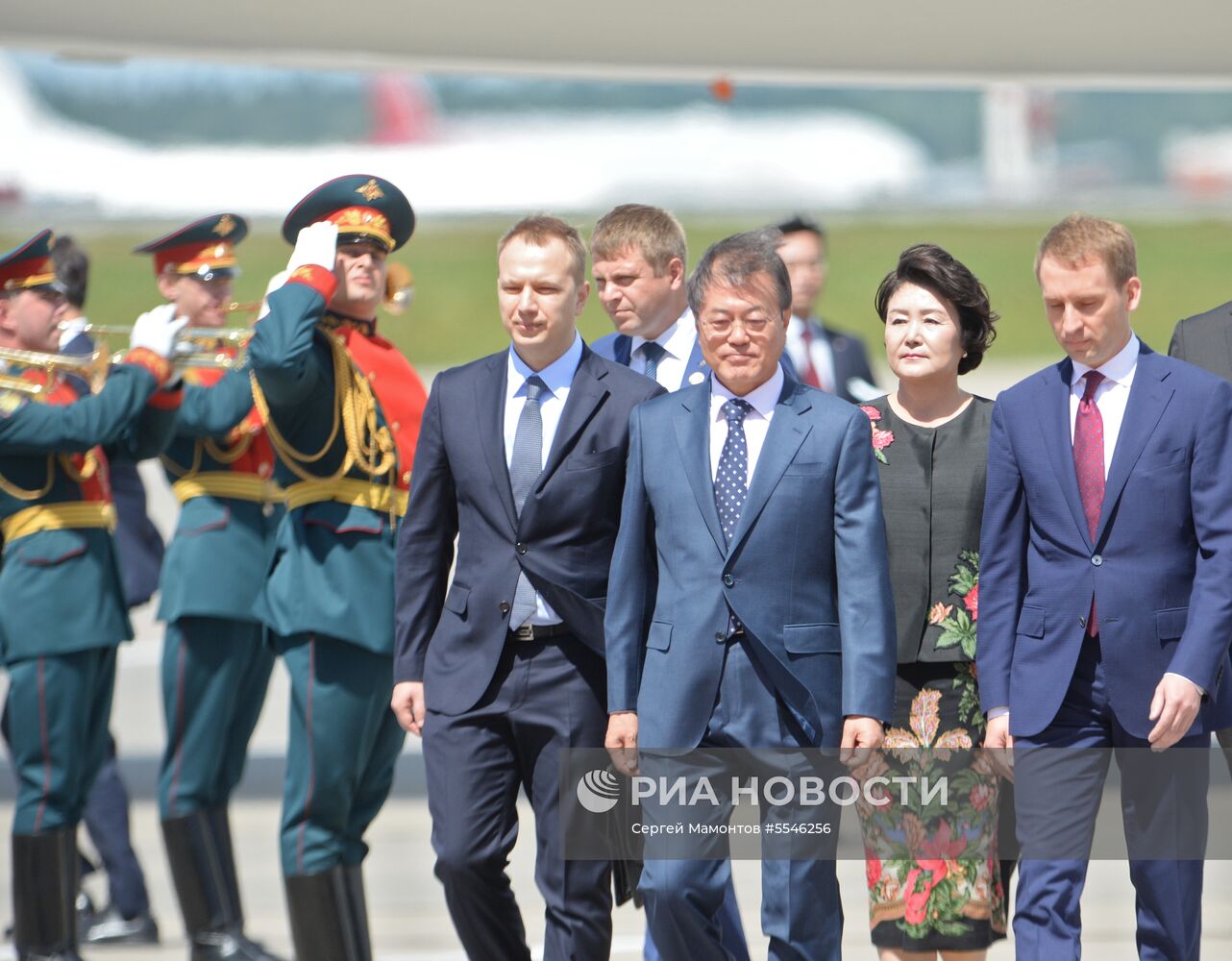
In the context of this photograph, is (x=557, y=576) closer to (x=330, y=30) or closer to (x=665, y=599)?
(x=665, y=599)

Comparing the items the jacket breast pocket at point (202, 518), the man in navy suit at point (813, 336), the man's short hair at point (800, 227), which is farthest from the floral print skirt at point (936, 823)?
the man's short hair at point (800, 227)

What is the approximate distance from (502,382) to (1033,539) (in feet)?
4.34

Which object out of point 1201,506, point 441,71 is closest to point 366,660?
point 1201,506

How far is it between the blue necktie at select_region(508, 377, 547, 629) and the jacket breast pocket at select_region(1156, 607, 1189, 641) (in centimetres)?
142

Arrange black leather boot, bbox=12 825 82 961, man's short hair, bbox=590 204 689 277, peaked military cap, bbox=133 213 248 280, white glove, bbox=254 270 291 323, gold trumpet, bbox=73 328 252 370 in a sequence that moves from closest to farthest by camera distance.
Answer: white glove, bbox=254 270 291 323, man's short hair, bbox=590 204 689 277, black leather boot, bbox=12 825 82 961, gold trumpet, bbox=73 328 252 370, peaked military cap, bbox=133 213 248 280

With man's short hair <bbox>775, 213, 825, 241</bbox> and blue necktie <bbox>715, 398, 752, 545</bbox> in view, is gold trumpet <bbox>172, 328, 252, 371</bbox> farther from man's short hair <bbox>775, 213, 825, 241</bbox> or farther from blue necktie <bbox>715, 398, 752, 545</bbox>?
man's short hair <bbox>775, 213, 825, 241</bbox>

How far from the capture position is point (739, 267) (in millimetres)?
4203

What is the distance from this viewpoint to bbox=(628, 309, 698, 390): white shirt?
5367 millimetres

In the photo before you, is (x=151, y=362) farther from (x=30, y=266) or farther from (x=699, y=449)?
(x=699, y=449)

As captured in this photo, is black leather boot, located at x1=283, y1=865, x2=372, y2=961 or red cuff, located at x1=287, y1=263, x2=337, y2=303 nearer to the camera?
red cuff, located at x1=287, y1=263, x2=337, y2=303

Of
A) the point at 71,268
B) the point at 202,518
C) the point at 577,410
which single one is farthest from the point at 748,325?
the point at 71,268

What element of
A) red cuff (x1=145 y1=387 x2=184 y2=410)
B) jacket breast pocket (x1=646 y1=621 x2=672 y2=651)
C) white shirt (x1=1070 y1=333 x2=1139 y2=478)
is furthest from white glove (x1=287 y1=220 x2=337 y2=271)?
white shirt (x1=1070 y1=333 x2=1139 y2=478)

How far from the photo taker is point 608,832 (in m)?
4.46

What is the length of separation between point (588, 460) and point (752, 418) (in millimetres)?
423
